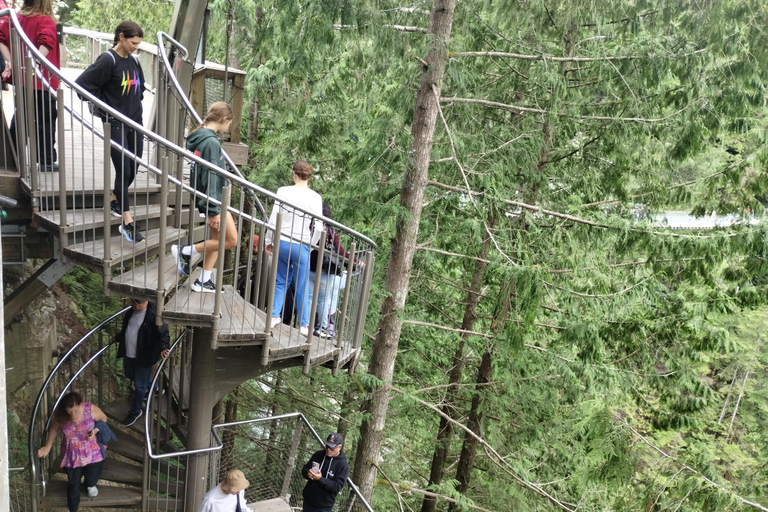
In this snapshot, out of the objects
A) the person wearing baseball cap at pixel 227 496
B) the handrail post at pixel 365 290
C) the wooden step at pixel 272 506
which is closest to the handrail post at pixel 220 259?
the handrail post at pixel 365 290

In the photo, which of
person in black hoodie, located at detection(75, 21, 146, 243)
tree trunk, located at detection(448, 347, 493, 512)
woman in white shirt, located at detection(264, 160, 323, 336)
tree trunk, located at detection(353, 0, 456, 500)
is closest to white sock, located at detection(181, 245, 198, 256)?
person in black hoodie, located at detection(75, 21, 146, 243)

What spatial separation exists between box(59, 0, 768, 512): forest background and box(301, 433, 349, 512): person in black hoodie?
1078mm

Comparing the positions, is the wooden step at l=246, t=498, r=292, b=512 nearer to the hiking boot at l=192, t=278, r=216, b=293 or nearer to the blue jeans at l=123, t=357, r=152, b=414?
the blue jeans at l=123, t=357, r=152, b=414

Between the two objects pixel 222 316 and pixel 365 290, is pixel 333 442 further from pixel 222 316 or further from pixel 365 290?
pixel 222 316

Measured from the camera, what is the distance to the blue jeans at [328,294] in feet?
18.1

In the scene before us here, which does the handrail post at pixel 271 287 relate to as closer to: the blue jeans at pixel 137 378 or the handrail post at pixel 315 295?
the handrail post at pixel 315 295

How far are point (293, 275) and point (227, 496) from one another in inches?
81.3

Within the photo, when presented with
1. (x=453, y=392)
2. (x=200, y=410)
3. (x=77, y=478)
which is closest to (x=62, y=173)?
(x=200, y=410)

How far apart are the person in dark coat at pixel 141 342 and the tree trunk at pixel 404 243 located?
248 cm

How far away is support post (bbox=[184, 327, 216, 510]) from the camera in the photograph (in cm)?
566

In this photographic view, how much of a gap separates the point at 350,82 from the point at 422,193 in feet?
14.1

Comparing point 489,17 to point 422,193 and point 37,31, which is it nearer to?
point 422,193

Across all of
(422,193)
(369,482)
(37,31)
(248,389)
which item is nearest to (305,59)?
(422,193)

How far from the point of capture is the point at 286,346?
5027 mm
